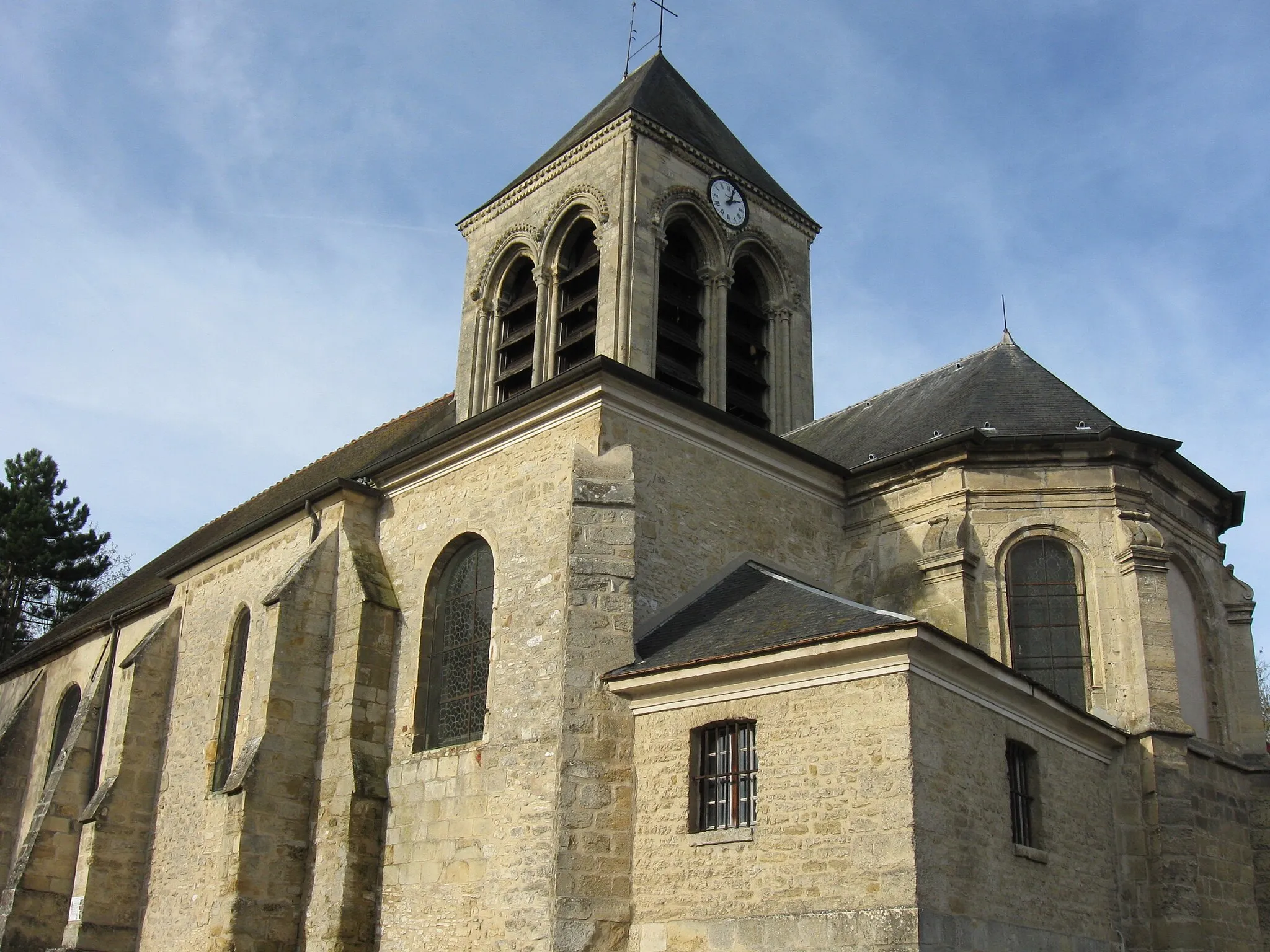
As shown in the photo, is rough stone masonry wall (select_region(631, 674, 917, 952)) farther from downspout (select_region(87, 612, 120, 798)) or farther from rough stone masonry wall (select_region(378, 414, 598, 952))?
downspout (select_region(87, 612, 120, 798))

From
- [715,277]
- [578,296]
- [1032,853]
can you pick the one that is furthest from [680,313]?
[1032,853]

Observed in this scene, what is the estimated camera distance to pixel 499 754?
37.1ft

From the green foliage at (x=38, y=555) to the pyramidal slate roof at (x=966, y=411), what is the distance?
827 inches

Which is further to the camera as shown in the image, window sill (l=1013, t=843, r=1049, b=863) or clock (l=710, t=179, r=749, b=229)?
clock (l=710, t=179, r=749, b=229)

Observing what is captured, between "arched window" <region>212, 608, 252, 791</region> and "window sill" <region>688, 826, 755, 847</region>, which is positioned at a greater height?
"arched window" <region>212, 608, 252, 791</region>

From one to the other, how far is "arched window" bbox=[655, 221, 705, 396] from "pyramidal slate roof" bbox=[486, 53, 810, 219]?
151cm

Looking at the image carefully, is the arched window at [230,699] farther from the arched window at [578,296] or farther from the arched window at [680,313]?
the arched window at [680,313]

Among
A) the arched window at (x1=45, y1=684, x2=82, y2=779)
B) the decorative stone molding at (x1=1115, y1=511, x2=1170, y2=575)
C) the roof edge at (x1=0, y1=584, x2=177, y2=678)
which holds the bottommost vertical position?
the arched window at (x1=45, y1=684, x2=82, y2=779)

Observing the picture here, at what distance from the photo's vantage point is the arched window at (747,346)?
1831cm

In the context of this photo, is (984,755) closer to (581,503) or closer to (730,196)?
(581,503)

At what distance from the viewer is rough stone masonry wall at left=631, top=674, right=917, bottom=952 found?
9086 millimetres

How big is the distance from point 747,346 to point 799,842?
10.5m

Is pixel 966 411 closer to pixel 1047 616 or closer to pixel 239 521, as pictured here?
pixel 1047 616

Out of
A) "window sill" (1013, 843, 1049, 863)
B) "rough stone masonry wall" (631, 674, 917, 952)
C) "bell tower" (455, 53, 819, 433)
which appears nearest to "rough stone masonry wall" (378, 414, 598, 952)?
"rough stone masonry wall" (631, 674, 917, 952)
